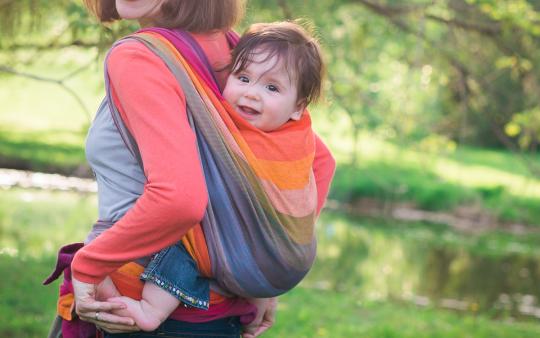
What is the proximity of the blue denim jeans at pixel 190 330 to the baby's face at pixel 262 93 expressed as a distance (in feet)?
1.51

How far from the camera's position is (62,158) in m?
16.0

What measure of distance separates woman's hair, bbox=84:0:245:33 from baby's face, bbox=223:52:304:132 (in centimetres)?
11

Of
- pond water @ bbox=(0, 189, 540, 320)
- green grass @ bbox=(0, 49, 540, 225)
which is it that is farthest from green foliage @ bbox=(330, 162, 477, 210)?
pond water @ bbox=(0, 189, 540, 320)

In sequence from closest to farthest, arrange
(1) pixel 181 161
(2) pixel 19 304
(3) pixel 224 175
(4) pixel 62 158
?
(1) pixel 181 161 → (3) pixel 224 175 → (2) pixel 19 304 → (4) pixel 62 158

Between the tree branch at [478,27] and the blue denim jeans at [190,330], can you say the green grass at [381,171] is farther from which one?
the blue denim jeans at [190,330]

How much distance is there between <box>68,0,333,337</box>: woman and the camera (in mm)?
1840

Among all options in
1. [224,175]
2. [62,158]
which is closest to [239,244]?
[224,175]

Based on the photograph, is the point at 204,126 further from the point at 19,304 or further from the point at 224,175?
the point at 19,304

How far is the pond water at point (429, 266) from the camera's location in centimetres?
1017

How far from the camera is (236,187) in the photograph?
198cm

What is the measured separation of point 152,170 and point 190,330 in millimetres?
433

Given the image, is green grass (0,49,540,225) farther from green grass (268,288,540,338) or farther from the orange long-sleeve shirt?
the orange long-sleeve shirt

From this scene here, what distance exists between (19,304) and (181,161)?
14.8ft

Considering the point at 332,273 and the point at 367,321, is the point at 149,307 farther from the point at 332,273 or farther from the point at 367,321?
the point at 332,273
